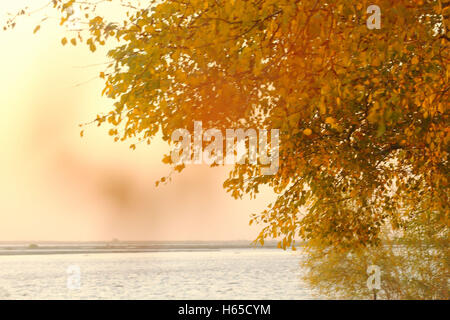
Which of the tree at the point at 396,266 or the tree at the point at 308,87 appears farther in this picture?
the tree at the point at 396,266

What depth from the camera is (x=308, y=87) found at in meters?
9.18

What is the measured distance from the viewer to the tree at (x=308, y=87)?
812cm

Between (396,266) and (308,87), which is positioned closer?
(308,87)

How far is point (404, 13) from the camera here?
6695mm

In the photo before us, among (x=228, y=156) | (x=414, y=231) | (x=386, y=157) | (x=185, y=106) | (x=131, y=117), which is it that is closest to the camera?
(x=185, y=106)

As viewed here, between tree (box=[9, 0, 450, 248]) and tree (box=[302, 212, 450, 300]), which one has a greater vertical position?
tree (box=[9, 0, 450, 248])

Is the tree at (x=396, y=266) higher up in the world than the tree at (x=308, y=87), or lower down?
lower down

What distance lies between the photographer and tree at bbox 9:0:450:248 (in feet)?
26.7

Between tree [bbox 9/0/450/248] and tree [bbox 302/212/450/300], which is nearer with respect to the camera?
tree [bbox 9/0/450/248]

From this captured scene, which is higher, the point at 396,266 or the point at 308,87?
the point at 308,87
